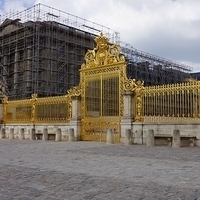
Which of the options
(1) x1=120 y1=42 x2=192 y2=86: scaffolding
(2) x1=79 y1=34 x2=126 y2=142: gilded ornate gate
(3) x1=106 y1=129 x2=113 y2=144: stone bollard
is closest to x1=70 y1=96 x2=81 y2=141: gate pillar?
(2) x1=79 y1=34 x2=126 y2=142: gilded ornate gate

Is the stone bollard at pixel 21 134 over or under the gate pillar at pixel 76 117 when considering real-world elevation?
under

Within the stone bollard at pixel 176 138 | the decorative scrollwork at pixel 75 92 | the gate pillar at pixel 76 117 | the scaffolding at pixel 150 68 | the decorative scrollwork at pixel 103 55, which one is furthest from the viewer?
the scaffolding at pixel 150 68

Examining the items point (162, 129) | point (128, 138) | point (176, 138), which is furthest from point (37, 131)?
point (176, 138)

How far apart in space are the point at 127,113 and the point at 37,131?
842cm

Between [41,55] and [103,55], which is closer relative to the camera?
[103,55]

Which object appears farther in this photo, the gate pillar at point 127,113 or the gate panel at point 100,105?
the gate panel at point 100,105

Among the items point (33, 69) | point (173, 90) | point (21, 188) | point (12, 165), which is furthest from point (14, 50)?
point (21, 188)

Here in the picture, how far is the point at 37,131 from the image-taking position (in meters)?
23.8

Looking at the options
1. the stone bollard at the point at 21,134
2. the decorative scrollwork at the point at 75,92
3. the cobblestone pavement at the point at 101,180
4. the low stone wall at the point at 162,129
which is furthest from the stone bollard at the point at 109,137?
the stone bollard at the point at 21,134

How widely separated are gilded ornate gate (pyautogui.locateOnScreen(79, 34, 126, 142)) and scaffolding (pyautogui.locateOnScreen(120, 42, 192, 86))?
22.8 m

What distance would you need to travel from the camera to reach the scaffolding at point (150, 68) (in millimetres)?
45656

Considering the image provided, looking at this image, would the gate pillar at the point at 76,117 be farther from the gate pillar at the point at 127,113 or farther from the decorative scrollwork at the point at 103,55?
the gate pillar at the point at 127,113

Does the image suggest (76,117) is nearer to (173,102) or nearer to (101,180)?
→ (173,102)

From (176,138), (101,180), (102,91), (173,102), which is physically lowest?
(101,180)
